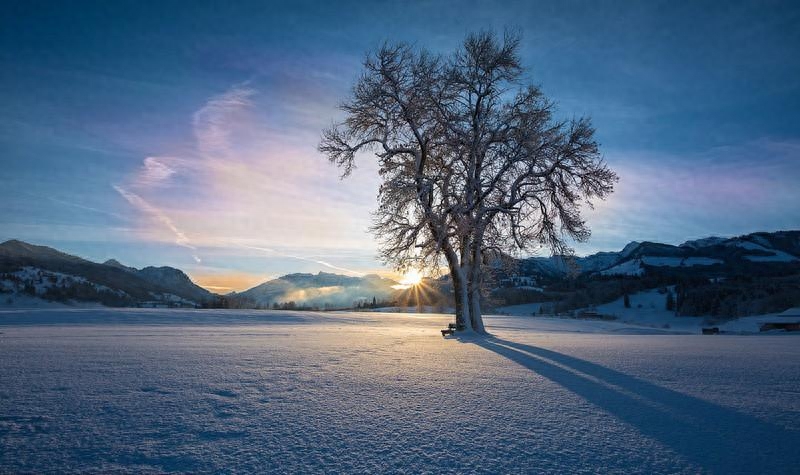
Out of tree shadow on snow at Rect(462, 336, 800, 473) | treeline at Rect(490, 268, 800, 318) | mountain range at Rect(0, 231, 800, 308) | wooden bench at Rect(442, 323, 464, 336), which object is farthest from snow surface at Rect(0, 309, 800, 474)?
mountain range at Rect(0, 231, 800, 308)

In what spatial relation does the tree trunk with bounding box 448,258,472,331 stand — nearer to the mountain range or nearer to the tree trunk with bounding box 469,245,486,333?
the tree trunk with bounding box 469,245,486,333

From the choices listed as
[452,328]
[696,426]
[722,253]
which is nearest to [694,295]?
[452,328]

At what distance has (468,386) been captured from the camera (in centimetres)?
448

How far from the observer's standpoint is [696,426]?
10.3 feet

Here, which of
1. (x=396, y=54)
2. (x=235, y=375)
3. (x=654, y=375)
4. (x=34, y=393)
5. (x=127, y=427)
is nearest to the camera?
(x=127, y=427)

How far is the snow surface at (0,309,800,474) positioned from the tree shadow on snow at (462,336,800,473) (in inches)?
0.7

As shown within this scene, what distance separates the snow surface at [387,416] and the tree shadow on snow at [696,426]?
0.06ft

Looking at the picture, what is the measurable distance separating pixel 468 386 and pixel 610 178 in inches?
492

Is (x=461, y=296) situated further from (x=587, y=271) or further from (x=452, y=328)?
(x=587, y=271)

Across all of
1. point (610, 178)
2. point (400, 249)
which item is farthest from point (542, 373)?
point (610, 178)

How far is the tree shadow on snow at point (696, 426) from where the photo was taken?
2.47 m

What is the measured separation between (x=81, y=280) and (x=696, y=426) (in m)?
95.7

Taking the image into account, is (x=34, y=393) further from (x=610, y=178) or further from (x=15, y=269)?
(x=15, y=269)

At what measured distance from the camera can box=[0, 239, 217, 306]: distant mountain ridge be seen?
159 ft
